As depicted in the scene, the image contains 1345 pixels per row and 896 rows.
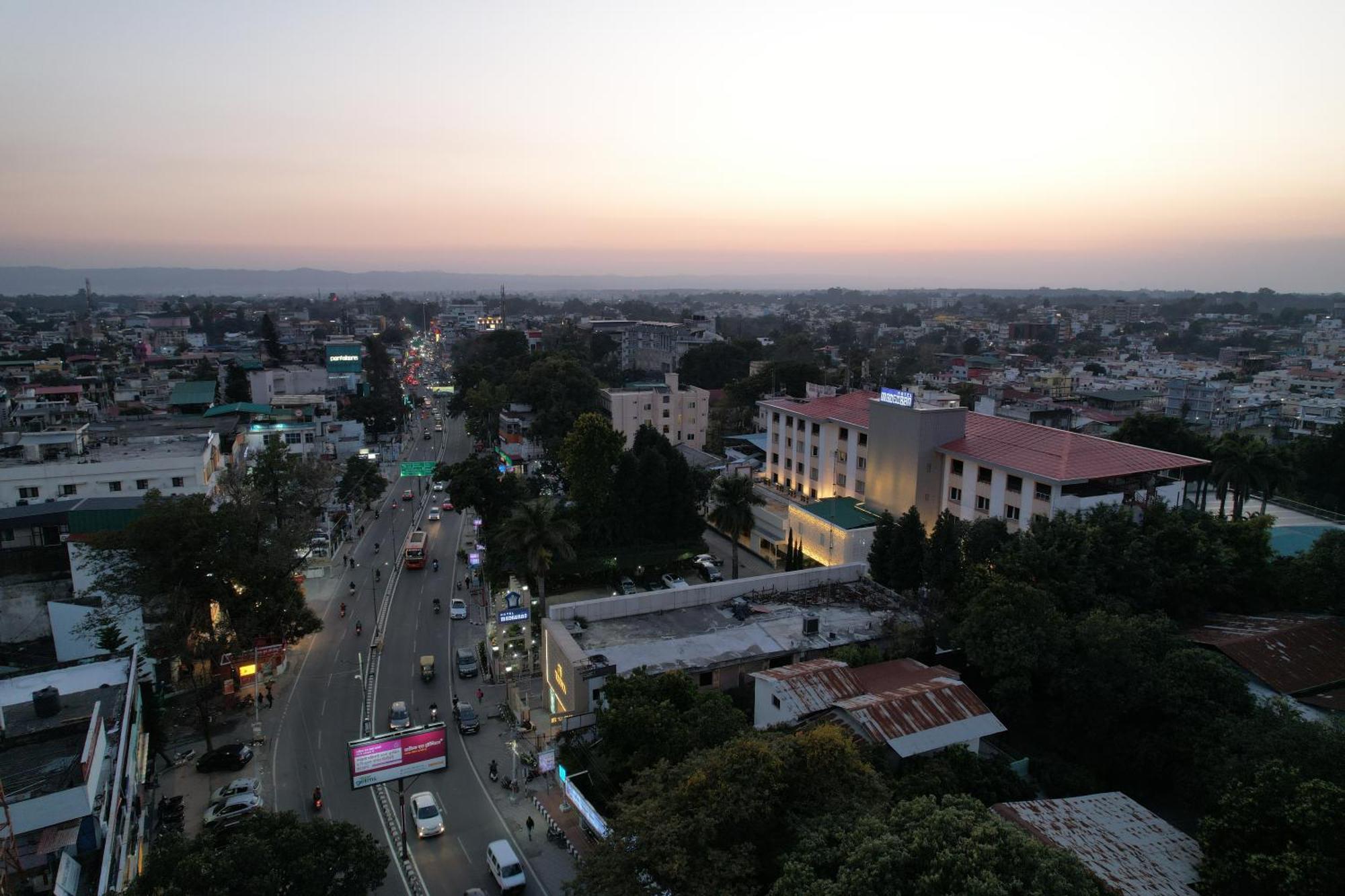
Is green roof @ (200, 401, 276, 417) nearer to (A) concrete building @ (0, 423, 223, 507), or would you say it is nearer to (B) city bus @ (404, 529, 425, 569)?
(A) concrete building @ (0, 423, 223, 507)

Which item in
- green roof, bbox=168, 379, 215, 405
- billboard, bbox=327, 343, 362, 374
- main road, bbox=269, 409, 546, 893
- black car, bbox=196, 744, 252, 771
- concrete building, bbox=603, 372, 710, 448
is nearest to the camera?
main road, bbox=269, 409, 546, 893

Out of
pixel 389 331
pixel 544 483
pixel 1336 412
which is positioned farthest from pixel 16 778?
pixel 389 331

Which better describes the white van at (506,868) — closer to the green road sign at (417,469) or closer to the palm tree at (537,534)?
the palm tree at (537,534)

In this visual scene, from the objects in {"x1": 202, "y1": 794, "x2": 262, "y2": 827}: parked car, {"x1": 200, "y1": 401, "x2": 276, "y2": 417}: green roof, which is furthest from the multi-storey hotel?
{"x1": 200, "y1": 401, "x2": 276, "y2": 417}: green roof

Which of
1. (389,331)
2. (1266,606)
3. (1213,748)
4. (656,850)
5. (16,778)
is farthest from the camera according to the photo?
(389,331)

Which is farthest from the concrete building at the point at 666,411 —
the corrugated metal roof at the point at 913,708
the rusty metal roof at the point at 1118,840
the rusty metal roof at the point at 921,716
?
the rusty metal roof at the point at 1118,840

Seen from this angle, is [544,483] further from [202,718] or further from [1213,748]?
[1213,748]
